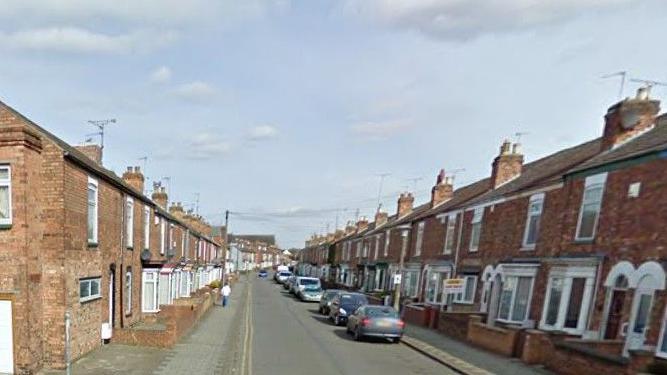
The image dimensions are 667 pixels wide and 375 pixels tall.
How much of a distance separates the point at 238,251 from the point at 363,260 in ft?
158

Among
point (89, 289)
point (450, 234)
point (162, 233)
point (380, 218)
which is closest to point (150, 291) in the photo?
point (162, 233)

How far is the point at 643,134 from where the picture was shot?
523 inches

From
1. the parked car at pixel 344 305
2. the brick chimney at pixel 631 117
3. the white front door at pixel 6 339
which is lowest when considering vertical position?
the parked car at pixel 344 305

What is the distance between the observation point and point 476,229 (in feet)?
64.8

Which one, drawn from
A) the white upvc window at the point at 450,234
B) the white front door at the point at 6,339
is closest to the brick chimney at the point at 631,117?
the white upvc window at the point at 450,234

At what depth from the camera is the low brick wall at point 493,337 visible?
12.9m

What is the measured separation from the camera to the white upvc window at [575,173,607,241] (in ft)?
40.5

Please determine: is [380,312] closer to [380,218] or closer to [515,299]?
[515,299]

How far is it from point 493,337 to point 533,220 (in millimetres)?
4399

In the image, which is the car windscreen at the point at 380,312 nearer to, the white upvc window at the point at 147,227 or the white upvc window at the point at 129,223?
the white upvc window at the point at 129,223

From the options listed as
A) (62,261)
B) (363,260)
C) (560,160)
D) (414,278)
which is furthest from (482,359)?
(363,260)

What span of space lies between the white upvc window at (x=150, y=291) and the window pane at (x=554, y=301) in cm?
1465

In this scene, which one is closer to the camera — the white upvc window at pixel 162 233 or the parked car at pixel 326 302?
the white upvc window at pixel 162 233

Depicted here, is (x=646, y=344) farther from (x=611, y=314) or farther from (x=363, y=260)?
(x=363, y=260)
